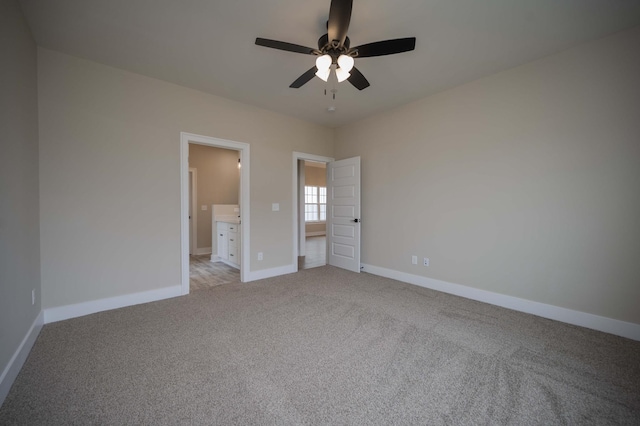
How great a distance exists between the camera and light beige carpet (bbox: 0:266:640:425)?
1.46 m

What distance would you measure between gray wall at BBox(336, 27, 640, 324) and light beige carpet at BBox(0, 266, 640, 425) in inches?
20.7

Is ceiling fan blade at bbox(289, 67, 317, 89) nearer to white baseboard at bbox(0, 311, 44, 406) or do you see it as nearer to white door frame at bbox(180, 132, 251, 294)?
white door frame at bbox(180, 132, 251, 294)

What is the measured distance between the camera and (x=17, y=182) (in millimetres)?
1979

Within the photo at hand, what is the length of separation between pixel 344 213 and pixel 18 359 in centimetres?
410

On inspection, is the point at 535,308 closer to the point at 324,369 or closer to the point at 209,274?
the point at 324,369

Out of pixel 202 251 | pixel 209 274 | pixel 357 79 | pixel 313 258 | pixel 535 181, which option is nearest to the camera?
pixel 357 79

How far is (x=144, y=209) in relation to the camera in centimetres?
315

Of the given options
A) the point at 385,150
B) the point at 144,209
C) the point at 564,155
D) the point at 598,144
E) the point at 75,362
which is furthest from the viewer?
the point at 385,150

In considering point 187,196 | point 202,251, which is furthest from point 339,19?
point 202,251

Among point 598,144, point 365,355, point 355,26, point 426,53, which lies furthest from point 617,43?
point 365,355

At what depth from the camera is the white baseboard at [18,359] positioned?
157cm

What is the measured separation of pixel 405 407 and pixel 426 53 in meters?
3.06

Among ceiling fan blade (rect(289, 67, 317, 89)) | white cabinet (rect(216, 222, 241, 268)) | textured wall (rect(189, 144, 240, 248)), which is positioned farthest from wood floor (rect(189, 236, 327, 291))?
ceiling fan blade (rect(289, 67, 317, 89))

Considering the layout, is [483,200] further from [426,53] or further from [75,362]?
[75,362]
